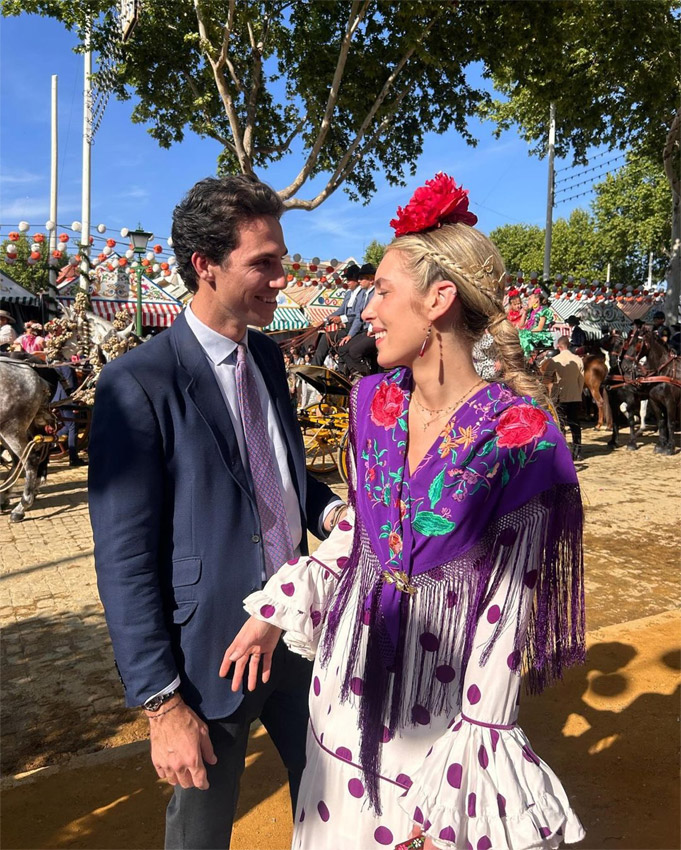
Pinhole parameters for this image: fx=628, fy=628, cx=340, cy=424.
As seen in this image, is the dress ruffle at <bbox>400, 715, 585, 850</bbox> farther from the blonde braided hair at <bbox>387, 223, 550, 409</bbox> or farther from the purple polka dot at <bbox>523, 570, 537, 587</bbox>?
the blonde braided hair at <bbox>387, 223, 550, 409</bbox>

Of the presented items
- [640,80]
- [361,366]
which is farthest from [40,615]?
[640,80]

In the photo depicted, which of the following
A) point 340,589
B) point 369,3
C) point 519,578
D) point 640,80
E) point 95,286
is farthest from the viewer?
point 95,286

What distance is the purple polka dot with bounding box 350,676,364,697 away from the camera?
5.32 ft

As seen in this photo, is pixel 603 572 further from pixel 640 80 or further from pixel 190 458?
pixel 640 80

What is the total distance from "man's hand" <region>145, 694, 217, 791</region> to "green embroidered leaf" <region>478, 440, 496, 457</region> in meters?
0.97

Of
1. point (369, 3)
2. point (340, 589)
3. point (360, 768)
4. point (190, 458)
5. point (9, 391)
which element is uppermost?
point (369, 3)

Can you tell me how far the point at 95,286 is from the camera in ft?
63.8

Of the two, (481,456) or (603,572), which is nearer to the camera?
(481,456)

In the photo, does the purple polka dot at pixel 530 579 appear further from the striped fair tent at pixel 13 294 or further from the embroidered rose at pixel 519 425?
the striped fair tent at pixel 13 294

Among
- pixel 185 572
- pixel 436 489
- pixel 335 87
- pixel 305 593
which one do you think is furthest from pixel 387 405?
pixel 335 87

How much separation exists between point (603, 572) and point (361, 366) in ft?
11.5

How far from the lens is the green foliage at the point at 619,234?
36688 millimetres

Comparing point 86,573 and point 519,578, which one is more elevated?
point 519,578

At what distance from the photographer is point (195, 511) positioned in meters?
1.65
